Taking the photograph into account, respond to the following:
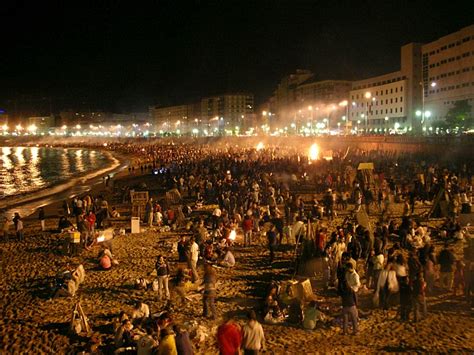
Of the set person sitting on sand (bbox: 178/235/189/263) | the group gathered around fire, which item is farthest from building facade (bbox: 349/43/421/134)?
person sitting on sand (bbox: 178/235/189/263)

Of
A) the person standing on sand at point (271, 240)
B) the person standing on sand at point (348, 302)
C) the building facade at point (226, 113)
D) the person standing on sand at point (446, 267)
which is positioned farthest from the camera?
the building facade at point (226, 113)

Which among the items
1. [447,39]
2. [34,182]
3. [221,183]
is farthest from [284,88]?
[221,183]

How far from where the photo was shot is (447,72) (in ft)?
242

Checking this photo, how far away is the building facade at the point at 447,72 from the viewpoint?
224ft

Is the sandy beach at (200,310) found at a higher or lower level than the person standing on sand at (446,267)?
lower

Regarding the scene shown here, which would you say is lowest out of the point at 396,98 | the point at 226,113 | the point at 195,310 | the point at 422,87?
the point at 195,310

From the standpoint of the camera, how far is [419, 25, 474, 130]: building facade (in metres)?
68.1

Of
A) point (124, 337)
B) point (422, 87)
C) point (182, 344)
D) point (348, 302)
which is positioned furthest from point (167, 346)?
point (422, 87)

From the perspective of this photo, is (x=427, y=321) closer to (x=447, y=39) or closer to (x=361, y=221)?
(x=361, y=221)

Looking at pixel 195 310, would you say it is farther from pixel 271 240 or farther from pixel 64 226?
pixel 64 226

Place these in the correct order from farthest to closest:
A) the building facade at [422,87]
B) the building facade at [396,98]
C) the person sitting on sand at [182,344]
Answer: the building facade at [396,98], the building facade at [422,87], the person sitting on sand at [182,344]

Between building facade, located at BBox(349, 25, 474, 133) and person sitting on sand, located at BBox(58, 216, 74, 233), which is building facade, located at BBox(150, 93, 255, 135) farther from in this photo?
person sitting on sand, located at BBox(58, 216, 74, 233)

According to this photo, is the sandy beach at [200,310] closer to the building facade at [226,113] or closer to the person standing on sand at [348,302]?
the person standing on sand at [348,302]

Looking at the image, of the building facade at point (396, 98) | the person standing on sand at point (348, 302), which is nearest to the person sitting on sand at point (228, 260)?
the person standing on sand at point (348, 302)
